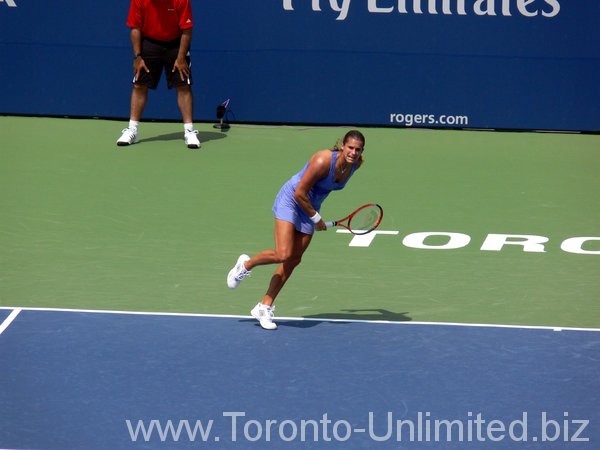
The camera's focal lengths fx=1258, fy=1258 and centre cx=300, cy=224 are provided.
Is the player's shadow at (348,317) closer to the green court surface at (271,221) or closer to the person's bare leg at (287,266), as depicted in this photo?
the green court surface at (271,221)

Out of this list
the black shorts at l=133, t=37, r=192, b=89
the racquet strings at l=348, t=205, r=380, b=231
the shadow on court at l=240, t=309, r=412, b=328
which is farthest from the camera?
the black shorts at l=133, t=37, r=192, b=89

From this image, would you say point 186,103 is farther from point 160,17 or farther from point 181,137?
point 160,17

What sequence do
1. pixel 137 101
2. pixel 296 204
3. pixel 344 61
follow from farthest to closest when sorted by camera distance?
pixel 344 61 → pixel 137 101 → pixel 296 204

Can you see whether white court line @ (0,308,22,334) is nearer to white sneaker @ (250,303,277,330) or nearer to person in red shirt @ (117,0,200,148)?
white sneaker @ (250,303,277,330)

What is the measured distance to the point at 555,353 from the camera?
382 inches

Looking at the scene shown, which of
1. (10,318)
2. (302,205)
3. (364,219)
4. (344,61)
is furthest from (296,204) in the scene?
(344,61)

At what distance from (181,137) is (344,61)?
250 centimetres

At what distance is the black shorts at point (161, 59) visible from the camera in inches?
653

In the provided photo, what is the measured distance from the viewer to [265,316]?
10.1 meters

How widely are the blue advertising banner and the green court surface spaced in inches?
13.4

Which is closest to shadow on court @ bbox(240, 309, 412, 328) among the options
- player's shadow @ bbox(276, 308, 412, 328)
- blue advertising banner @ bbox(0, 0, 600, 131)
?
player's shadow @ bbox(276, 308, 412, 328)

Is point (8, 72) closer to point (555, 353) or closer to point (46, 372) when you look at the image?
point (46, 372)

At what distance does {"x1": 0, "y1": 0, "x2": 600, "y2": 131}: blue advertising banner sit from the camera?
17266mm

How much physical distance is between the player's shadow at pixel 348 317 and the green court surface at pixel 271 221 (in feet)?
0.09
